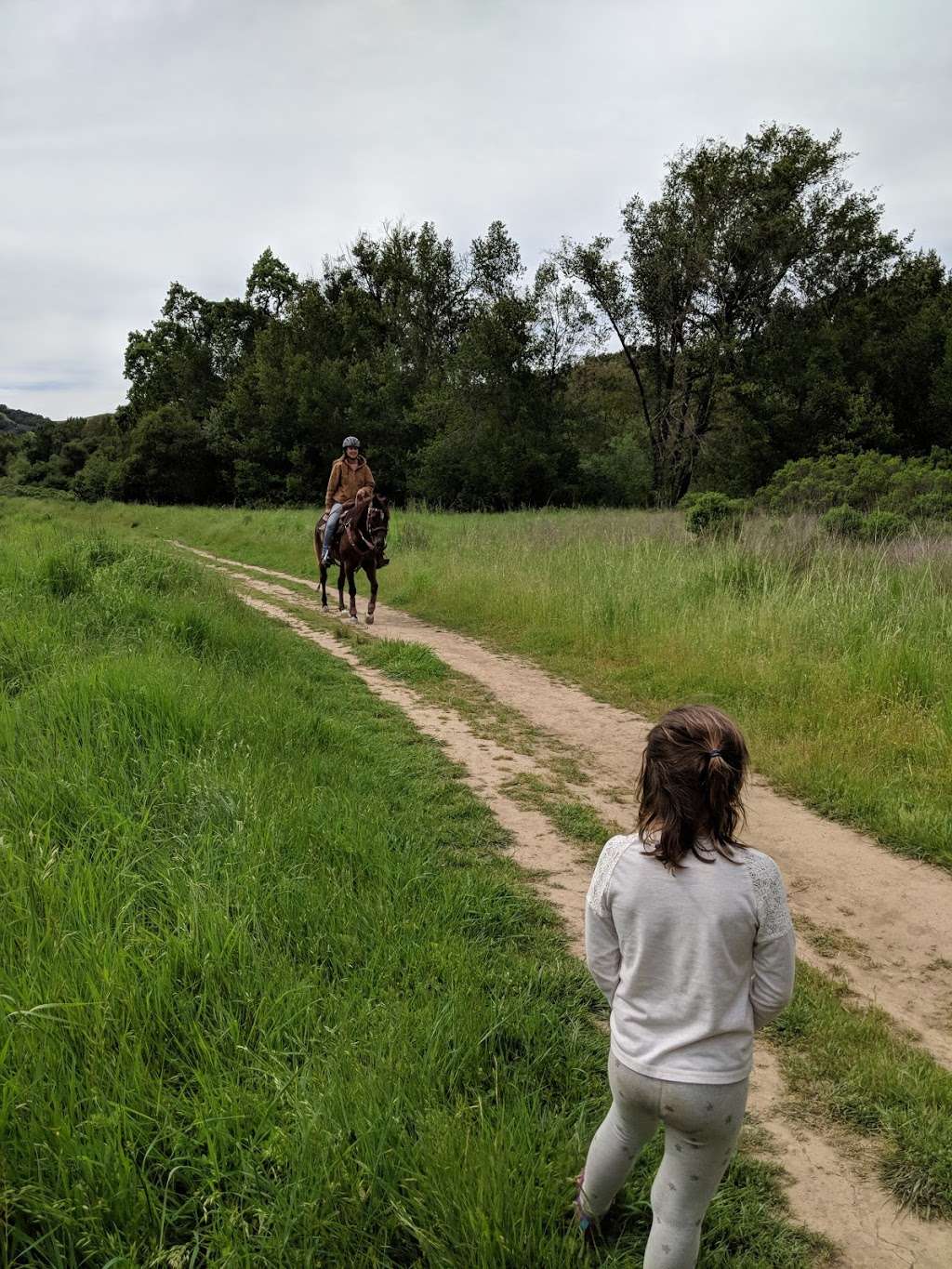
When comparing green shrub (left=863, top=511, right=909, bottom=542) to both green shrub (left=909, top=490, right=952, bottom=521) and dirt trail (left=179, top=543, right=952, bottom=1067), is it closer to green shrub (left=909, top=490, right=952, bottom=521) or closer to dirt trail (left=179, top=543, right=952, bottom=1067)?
green shrub (left=909, top=490, right=952, bottom=521)

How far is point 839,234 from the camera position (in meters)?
29.3

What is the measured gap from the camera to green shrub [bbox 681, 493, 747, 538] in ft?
45.9

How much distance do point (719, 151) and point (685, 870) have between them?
35.0 m

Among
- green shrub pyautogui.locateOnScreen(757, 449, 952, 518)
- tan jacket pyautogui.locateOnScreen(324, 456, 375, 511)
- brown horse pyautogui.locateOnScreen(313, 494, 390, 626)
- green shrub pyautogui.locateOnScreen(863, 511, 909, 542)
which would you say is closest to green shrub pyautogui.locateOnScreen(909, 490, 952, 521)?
green shrub pyautogui.locateOnScreen(757, 449, 952, 518)

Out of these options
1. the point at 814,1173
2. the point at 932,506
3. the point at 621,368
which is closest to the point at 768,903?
the point at 814,1173

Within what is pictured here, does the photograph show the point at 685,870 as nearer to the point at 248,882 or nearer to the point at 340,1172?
the point at 340,1172

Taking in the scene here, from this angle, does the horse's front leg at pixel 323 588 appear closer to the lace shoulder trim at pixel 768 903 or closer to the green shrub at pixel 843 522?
the green shrub at pixel 843 522

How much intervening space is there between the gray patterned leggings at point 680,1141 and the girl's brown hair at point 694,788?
0.49 meters

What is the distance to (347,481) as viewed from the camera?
12.9 m

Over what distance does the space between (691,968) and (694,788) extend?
403 mm

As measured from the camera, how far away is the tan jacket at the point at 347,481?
42.0 ft

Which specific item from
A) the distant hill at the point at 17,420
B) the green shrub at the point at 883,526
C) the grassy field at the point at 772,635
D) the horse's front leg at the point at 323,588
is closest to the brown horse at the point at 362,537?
the horse's front leg at the point at 323,588

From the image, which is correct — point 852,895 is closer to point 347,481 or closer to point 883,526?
point 883,526

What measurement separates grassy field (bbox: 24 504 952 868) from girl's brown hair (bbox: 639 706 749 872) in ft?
0.97
